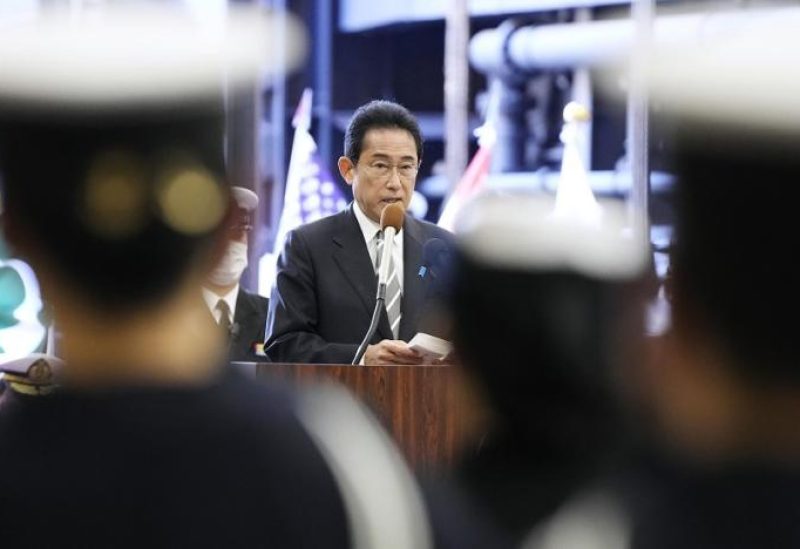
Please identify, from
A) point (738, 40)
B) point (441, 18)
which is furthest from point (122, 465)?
point (441, 18)

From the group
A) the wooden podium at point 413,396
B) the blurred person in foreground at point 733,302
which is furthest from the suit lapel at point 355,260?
the blurred person in foreground at point 733,302

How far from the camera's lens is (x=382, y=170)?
4070mm

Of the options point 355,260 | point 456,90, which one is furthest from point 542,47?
point 355,260

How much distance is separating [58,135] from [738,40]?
1.53ft

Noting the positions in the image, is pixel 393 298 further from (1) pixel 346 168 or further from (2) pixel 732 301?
(2) pixel 732 301

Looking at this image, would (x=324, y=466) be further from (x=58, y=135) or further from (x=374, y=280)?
(x=374, y=280)

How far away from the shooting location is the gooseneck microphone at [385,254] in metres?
3.28

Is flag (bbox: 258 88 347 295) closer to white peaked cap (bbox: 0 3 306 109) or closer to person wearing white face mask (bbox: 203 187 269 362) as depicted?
person wearing white face mask (bbox: 203 187 269 362)

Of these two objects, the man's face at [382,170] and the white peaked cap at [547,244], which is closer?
the white peaked cap at [547,244]

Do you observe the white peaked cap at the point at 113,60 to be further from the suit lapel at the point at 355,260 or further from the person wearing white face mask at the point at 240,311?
the person wearing white face mask at the point at 240,311

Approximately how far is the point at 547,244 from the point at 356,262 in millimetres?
2888

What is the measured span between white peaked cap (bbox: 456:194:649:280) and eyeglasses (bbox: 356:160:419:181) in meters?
3.00

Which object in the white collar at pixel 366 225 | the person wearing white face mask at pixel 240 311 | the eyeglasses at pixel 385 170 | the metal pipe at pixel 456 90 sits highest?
the metal pipe at pixel 456 90

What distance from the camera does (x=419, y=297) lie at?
12.2 feet
